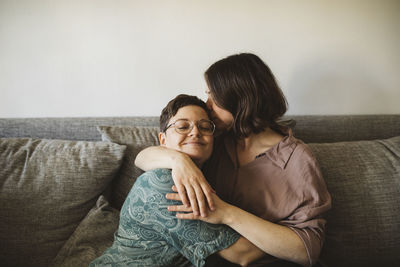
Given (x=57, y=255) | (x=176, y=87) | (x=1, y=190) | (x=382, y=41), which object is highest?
(x=382, y=41)

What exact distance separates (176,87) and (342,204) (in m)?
1.14

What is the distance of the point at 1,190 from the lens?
1.04m

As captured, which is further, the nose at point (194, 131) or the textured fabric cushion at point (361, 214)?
the textured fabric cushion at point (361, 214)

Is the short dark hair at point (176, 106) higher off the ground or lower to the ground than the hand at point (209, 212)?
higher

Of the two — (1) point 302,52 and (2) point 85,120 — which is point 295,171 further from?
(2) point 85,120

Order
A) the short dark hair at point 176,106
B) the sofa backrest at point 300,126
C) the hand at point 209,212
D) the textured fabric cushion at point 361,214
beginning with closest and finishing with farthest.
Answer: the hand at point 209,212
the short dark hair at point 176,106
the textured fabric cushion at point 361,214
the sofa backrest at point 300,126

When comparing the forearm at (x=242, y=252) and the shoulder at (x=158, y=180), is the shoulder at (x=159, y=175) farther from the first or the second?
the forearm at (x=242, y=252)

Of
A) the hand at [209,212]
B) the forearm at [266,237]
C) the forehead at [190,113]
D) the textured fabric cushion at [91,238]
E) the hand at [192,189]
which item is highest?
the forehead at [190,113]

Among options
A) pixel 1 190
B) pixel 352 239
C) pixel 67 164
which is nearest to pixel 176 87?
pixel 67 164

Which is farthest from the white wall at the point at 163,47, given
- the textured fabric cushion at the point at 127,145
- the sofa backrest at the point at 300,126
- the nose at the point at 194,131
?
the nose at the point at 194,131

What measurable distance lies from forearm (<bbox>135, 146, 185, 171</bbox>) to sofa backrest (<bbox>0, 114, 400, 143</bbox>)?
0.44 m

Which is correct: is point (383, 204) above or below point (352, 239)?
above

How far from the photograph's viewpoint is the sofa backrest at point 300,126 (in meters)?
1.39

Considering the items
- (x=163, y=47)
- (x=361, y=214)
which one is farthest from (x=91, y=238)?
(x=361, y=214)
